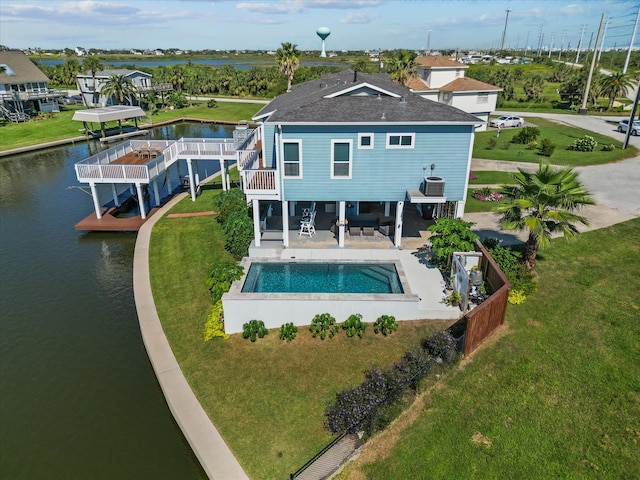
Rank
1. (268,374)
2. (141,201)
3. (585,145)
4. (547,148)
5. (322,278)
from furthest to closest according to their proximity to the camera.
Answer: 1. (585,145)
2. (547,148)
3. (141,201)
4. (322,278)
5. (268,374)

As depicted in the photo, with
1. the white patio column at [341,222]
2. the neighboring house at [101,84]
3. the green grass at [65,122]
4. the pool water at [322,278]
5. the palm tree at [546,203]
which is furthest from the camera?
the neighboring house at [101,84]

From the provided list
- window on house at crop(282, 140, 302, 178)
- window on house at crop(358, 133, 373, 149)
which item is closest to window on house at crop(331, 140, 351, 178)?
window on house at crop(358, 133, 373, 149)

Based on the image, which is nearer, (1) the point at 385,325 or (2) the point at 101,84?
(1) the point at 385,325

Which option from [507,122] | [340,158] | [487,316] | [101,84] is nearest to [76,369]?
[340,158]

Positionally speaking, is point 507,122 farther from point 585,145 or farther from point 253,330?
point 253,330

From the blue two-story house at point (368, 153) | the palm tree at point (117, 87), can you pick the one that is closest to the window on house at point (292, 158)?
the blue two-story house at point (368, 153)

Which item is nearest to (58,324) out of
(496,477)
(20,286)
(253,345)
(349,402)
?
(20,286)

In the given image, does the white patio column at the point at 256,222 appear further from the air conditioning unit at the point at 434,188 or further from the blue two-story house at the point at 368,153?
the air conditioning unit at the point at 434,188
